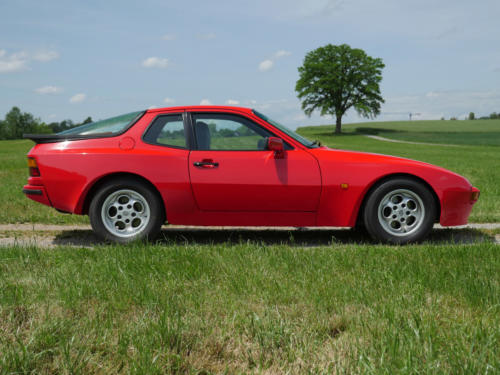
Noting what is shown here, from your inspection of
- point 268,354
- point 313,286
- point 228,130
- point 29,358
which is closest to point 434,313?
point 313,286

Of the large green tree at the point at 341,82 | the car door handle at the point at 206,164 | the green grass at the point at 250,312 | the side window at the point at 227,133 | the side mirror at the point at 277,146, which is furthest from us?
the large green tree at the point at 341,82

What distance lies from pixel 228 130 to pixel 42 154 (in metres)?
2.08

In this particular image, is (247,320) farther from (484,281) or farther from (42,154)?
(42,154)

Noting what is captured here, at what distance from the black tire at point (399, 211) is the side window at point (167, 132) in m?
2.15

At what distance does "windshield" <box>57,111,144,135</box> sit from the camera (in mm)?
5301

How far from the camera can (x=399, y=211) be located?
5.15 meters

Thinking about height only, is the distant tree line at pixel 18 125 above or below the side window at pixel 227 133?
above

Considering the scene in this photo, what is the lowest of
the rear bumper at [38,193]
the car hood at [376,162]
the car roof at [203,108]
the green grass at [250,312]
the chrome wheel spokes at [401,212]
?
the green grass at [250,312]

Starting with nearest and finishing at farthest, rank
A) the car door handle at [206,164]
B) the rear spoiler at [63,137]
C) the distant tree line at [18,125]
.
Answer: the car door handle at [206,164]
the rear spoiler at [63,137]
the distant tree line at [18,125]

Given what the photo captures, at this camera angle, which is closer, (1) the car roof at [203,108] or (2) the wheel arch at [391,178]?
(2) the wheel arch at [391,178]

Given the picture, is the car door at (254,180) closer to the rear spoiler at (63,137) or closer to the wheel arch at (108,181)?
the wheel arch at (108,181)

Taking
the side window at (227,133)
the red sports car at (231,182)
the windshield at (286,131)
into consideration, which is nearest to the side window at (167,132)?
the red sports car at (231,182)

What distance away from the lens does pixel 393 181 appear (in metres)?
5.07

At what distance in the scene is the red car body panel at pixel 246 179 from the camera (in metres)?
5.03
